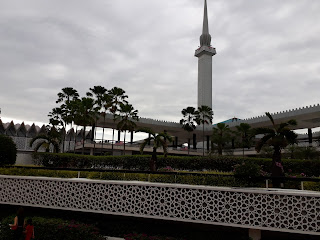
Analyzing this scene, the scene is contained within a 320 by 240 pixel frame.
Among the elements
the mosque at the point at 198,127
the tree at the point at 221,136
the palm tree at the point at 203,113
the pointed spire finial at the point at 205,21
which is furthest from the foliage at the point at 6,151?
the pointed spire finial at the point at 205,21

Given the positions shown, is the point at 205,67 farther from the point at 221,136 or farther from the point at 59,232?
the point at 59,232

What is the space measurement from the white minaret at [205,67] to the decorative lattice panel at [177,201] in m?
56.2

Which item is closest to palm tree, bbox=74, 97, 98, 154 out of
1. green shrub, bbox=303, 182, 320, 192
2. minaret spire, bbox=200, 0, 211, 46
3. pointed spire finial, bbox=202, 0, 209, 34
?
green shrub, bbox=303, 182, 320, 192

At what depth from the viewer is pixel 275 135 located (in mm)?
19297

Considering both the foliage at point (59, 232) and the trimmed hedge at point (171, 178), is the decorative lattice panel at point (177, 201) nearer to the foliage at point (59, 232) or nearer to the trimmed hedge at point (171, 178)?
the trimmed hedge at point (171, 178)

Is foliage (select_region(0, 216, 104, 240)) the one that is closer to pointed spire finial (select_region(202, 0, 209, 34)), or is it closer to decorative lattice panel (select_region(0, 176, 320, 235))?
decorative lattice panel (select_region(0, 176, 320, 235))

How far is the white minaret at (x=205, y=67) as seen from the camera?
6756 centimetres

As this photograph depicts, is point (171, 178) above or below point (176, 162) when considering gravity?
below

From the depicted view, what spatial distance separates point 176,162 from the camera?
26.7 metres

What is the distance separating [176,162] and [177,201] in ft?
49.8

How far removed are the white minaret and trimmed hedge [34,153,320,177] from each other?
4184 centimetres

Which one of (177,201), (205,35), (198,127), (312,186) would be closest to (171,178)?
(177,201)

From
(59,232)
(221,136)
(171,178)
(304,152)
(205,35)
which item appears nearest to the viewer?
(59,232)

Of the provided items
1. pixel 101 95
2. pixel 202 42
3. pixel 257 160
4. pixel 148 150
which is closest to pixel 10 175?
pixel 257 160
